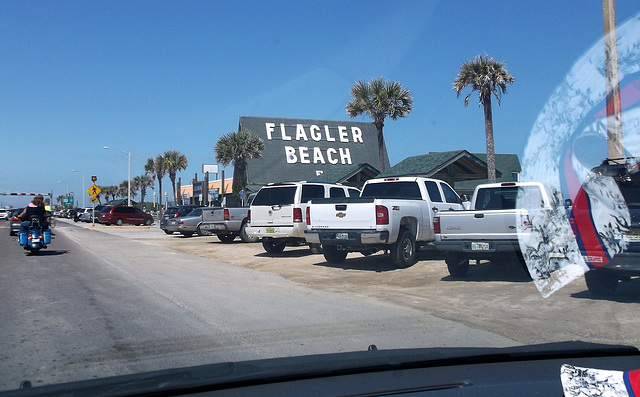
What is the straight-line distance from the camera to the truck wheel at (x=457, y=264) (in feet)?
36.1

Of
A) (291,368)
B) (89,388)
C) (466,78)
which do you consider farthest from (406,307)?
(466,78)

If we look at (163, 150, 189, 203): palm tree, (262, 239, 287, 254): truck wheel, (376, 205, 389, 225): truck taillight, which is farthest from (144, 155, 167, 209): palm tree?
(376, 205, 389, 225): truck taillight

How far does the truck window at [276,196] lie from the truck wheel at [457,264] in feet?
19.9

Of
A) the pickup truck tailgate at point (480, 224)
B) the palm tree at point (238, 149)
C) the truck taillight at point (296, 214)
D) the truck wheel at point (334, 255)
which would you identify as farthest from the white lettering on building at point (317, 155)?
the pickup truck tailgate at point (480, 224)

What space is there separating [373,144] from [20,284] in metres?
53.9

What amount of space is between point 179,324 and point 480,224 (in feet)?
19.5

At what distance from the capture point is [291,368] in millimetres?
3064

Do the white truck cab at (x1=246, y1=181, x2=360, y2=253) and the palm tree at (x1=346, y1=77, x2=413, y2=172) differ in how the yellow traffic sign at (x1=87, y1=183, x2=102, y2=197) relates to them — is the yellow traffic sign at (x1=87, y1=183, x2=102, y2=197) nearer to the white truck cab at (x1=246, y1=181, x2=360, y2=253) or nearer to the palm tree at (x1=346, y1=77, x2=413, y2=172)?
the palm tree at (x1=346, y1=77, x2=413, y2=172)

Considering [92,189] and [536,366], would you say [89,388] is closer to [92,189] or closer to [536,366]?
[536,366]

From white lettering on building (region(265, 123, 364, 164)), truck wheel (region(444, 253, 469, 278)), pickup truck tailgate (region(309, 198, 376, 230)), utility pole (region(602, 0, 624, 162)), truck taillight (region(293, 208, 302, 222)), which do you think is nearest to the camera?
utility pole (region(602, 0, 624, 162))

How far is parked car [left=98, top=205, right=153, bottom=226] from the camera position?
45.3 m

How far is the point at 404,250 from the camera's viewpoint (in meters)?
12.7

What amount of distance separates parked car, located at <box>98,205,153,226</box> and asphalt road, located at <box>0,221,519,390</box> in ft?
114

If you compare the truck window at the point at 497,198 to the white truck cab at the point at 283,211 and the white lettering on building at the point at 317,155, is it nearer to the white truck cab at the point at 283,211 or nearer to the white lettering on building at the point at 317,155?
the white truck cab at the point at 283,211
